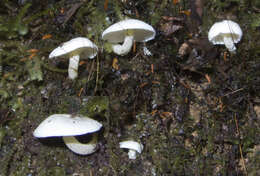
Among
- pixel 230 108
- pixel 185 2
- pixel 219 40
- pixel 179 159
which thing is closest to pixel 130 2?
pixel 185 2

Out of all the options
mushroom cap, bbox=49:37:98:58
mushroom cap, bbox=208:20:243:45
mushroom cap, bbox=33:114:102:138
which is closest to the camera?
mushroom cap, bbox=33:114:102:138

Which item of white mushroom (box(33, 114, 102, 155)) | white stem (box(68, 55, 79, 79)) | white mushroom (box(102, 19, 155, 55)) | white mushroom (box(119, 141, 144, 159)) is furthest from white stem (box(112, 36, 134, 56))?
white mushroom (box(119, 141, 144, 159))

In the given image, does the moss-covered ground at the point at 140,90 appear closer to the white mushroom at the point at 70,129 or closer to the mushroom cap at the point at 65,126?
the white mushroom at the point at 70,129

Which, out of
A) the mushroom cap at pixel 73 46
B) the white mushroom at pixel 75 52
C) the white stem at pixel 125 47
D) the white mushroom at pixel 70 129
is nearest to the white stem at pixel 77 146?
the white mushroom at pixel 70 129

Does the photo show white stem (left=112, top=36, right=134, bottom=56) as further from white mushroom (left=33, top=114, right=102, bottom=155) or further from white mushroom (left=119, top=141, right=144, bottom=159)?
white mushroom (left=119, top=141, right=144, bottom=159)

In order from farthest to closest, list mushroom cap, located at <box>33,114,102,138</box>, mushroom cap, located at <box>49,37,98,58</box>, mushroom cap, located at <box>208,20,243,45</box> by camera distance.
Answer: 1. mushroom cap, located at <box>208,20,243,45</box>
2. mushroom cap, located at <box>49,37,98,58</box>
3. mushroom cap, located at <box>33,114,102,138</box>

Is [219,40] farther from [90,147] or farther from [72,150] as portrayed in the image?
[72,150]

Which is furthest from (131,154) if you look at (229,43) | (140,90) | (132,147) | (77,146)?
(229,43)
